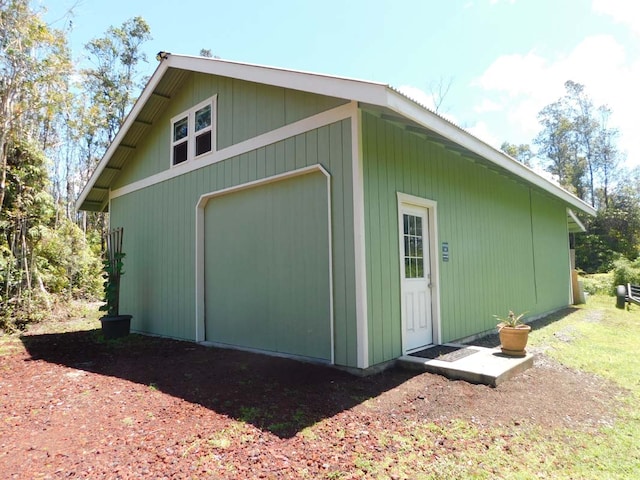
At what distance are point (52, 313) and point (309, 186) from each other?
8300 millimetres

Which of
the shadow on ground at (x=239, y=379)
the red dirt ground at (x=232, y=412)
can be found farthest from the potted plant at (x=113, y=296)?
the red dirt ground at (x=232, y=412)

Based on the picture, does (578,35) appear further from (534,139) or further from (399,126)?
(534,139)

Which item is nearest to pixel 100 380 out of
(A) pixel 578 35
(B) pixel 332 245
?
(B) pixel 332 245

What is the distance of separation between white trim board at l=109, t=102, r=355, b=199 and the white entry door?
154 cm

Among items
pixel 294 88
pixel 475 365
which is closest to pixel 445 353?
pixel 475 365

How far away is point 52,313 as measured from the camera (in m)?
9.62

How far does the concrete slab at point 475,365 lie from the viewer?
13.4 feet

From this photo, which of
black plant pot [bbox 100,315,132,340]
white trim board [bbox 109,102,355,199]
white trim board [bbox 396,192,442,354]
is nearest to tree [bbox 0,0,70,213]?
white trim board [bbox 109,102,355,199]

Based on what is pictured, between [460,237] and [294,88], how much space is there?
363cm

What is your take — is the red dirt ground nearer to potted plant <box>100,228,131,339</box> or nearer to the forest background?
potted plant <box>100,228,131,339</box>

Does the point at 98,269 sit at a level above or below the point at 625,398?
above

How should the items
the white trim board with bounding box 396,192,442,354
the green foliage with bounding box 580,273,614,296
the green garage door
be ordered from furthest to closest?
the green foliage with bounding box 580,273,614,296 → the white trim board with bounding box 396,192,442,354 → the green garage door

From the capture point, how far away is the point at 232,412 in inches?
135

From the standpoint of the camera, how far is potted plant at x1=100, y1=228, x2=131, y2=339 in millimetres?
7422
